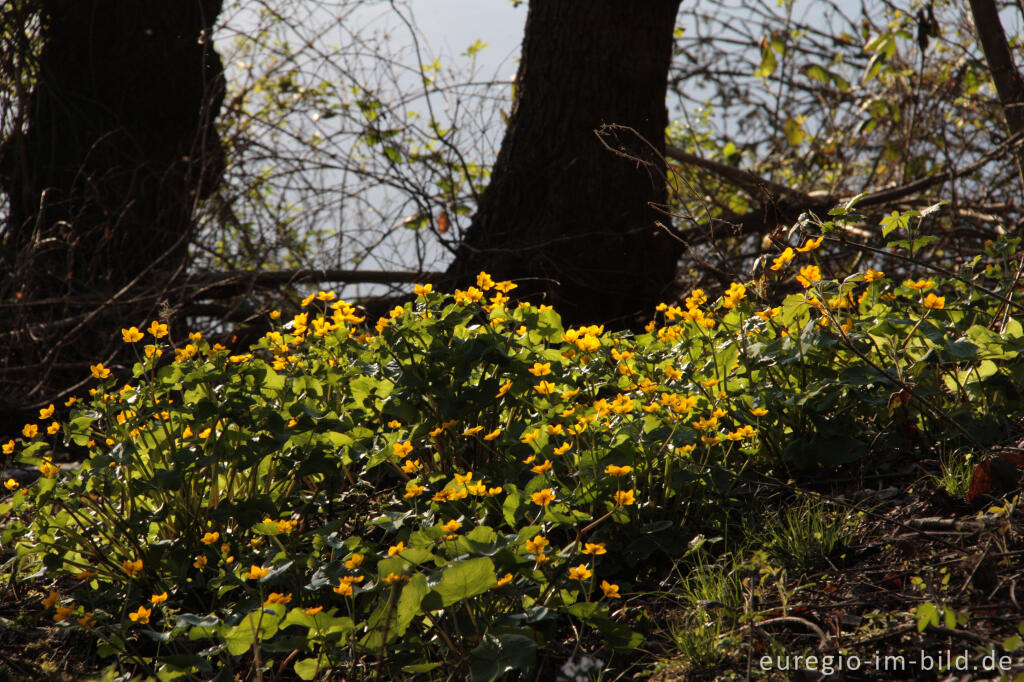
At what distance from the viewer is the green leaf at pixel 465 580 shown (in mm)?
1798

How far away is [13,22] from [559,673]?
19.1ft

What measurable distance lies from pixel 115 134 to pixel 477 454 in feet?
15.2

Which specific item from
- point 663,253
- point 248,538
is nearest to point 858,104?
point 663,253

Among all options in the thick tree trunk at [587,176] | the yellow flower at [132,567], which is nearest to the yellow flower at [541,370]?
the yellow flower at [132,567]

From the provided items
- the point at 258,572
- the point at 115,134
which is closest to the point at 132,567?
the point at 258,572

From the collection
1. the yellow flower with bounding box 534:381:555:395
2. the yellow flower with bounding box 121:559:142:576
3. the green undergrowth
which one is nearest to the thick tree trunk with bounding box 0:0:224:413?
the green undergrowth

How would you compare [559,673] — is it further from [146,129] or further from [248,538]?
[146,129]

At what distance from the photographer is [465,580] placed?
1808 millimetres

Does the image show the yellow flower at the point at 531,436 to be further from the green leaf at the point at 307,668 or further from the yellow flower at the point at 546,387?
the green leaf at the point at 307,668

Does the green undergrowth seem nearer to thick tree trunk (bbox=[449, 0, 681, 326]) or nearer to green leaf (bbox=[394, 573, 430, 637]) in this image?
green leaf (bbox=[394, 573, 430, 637])

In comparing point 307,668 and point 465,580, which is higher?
point 465,580

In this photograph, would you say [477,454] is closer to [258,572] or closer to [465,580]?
[258,572]

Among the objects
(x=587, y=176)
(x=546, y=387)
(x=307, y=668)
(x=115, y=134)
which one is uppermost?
(x=115, y=134)

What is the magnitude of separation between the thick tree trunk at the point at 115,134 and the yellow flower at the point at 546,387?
3.96 m
